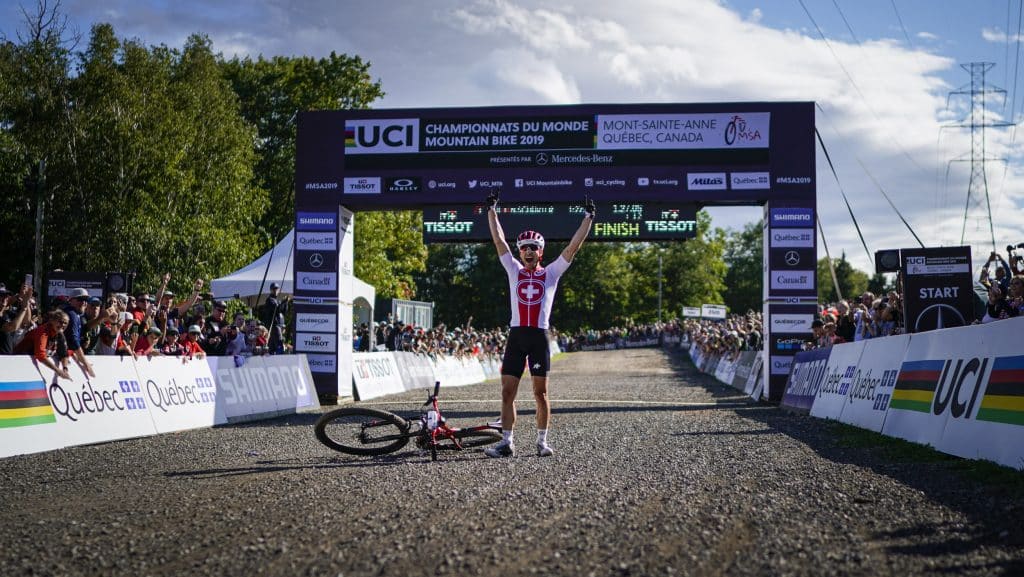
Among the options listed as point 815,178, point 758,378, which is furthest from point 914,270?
point 758,378

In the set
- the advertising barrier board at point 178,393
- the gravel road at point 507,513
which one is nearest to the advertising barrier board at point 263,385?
the advertising barrier board at point 178,393

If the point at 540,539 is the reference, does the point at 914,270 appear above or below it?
above

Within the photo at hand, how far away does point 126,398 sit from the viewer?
39.7 ft

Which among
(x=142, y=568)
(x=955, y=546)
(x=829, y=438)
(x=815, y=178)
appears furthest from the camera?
(x=815, y=178)

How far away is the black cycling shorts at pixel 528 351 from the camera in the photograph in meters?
8.94

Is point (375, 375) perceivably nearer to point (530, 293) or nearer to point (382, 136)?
point (382, 136)

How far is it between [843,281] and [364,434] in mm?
165606

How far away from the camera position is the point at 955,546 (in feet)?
16.1

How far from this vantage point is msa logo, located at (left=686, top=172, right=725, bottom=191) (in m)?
18.9

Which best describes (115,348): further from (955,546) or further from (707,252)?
(707,252)

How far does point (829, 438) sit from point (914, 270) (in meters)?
3.81

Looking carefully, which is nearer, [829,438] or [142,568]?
[142,568]

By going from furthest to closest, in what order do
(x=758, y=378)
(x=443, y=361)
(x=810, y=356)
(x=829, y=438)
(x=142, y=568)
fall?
(x=443, y=361)
(x=758, y=378)
(x=810, y=356)
(x=829, y=438)
(x=142, y=568)

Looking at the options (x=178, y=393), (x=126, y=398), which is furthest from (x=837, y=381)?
(x=126, y=398)
